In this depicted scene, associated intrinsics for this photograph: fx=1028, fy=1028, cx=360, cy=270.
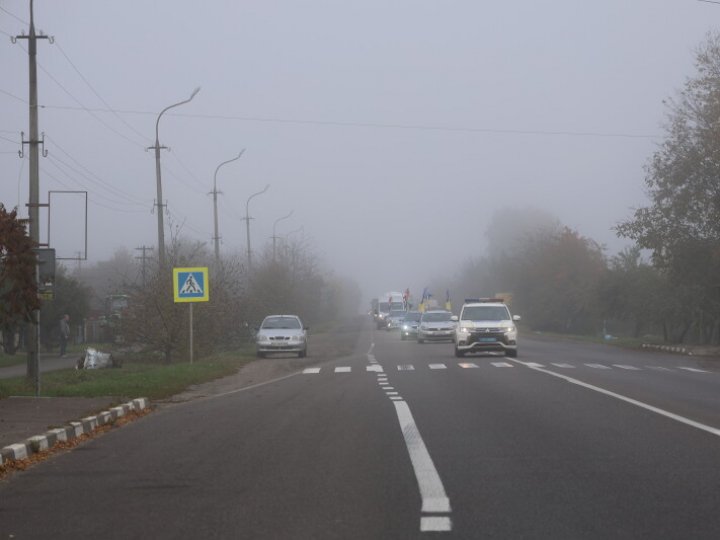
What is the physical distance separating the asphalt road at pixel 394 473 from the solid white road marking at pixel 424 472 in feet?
0.06

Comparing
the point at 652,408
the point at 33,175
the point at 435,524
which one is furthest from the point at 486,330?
the point at 435,524

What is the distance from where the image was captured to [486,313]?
3550cm

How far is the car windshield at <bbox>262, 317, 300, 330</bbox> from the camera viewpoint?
41381mm

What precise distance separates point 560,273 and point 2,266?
7309 centimetres

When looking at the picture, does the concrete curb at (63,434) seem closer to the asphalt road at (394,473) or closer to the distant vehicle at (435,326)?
the asphalt road at (394,473)

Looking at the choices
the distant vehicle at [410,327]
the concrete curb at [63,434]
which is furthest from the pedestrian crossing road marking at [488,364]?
the distant vehicle at [410,327]

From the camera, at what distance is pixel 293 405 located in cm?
1794

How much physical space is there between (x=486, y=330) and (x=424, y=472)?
25136 mm

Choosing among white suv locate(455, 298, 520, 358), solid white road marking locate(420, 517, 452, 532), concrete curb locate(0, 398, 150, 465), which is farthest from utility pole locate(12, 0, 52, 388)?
white suv locate(455, 298, 520, 358)

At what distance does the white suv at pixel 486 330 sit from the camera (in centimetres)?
3494

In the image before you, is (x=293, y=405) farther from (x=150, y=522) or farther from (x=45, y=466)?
(x=150, y=522)

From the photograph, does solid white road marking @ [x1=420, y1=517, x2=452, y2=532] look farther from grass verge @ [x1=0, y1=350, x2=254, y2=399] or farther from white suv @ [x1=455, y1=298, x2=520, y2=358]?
white suv @ [x1=455, y1=298, x2=520, y2=358]

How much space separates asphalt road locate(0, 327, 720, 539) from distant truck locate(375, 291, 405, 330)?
7240cm

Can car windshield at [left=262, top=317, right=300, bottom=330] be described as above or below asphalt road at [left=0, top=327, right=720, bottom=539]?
above
